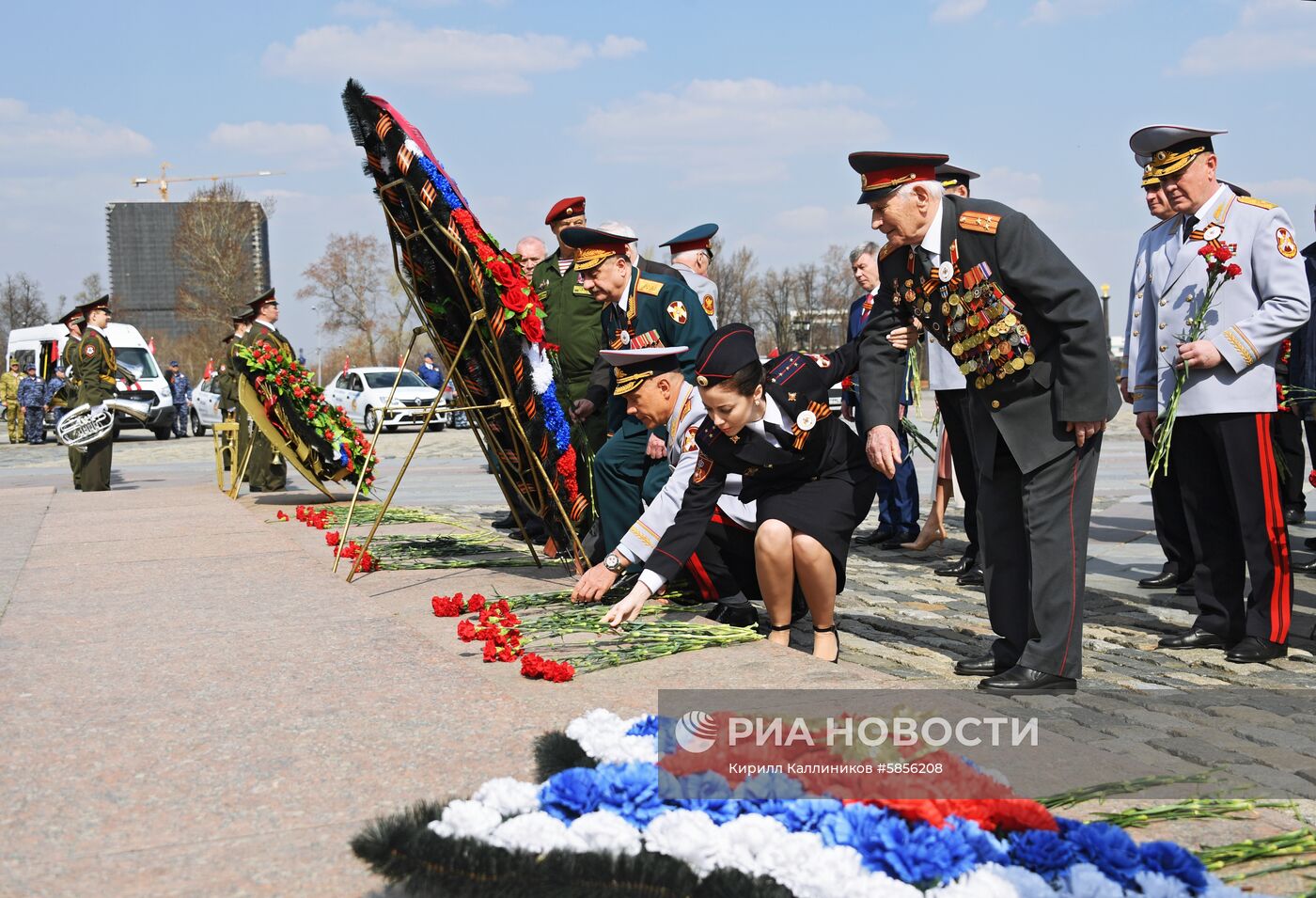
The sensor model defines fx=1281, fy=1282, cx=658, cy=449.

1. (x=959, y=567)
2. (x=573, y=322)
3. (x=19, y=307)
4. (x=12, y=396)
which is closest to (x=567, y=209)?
(x=573, y=322)

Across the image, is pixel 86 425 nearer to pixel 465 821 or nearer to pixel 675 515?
pixel 675 515

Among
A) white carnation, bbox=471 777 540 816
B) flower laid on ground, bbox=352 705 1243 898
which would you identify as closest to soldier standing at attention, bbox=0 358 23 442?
white carnation, bbox=471 777 540 816

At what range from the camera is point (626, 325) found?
6.08 metres

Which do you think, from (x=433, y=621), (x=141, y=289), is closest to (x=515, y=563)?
(x=433, y=621)

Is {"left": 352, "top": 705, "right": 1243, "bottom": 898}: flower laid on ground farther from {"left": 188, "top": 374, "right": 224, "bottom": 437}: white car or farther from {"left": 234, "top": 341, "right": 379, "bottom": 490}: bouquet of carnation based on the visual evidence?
{"left": 188, "top": 374, "right": 224, "bottom": 437}: white car

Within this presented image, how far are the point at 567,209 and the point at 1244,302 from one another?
3.96 m

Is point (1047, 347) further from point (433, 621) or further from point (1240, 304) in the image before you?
point (433, 621)

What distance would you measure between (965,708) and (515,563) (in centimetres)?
356

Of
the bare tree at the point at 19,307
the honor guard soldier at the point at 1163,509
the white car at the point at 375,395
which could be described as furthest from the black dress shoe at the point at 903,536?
the bare tree at the point at 19,307

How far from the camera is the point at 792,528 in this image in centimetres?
462

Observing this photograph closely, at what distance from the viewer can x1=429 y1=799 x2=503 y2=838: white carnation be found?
2348 mm

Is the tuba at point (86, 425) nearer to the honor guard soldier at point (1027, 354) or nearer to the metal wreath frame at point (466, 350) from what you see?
the metal wreath frame at point (466, 350)

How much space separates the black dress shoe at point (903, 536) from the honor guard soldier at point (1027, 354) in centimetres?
433

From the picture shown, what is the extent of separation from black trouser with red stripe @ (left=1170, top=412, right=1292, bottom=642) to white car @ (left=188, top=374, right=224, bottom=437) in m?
26.9
